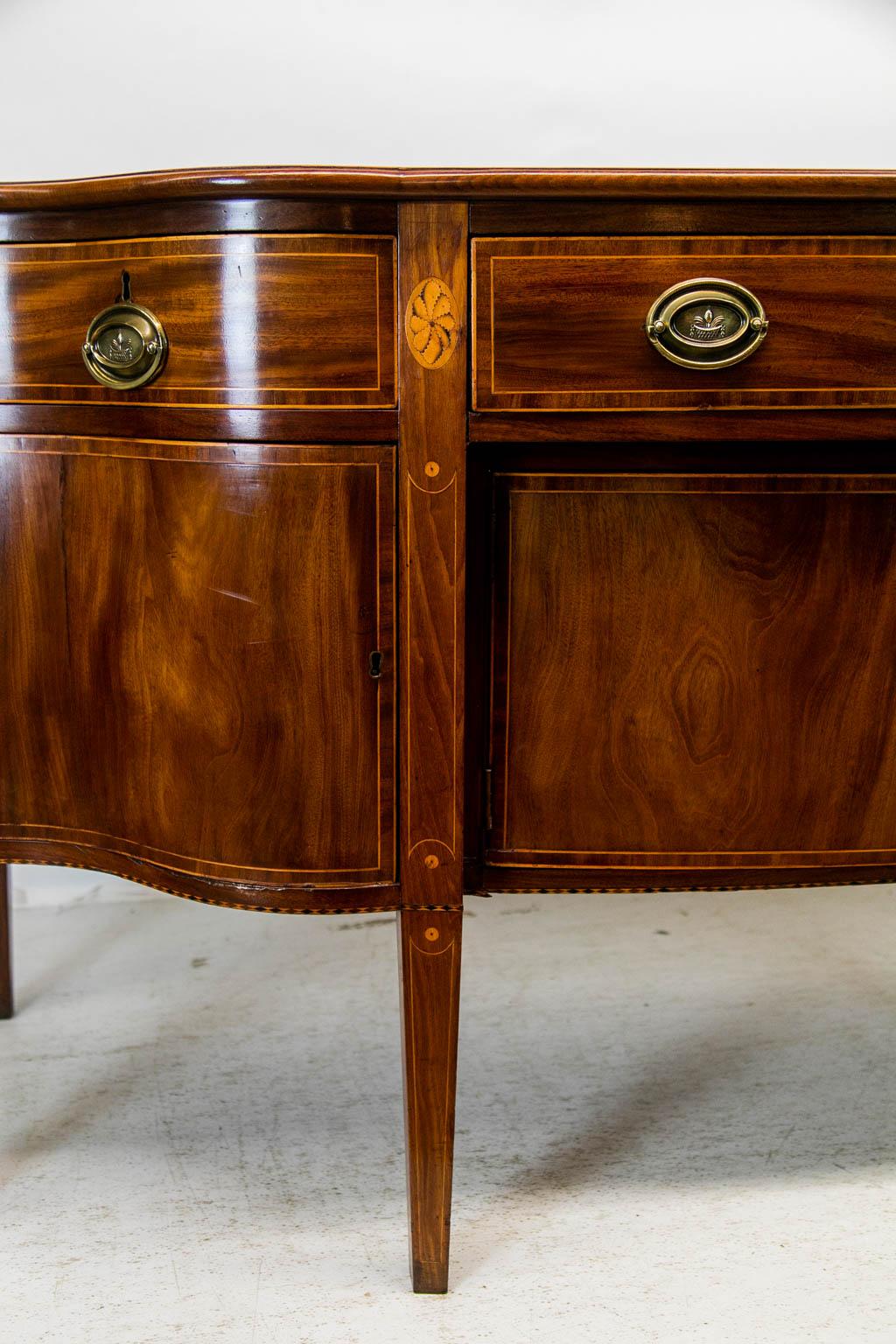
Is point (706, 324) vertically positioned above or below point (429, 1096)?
above

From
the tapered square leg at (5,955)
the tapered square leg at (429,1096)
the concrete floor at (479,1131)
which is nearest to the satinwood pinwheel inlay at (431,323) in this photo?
the tapered square leg at (429,1096)

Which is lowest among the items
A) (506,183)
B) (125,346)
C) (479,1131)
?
(479,1131)

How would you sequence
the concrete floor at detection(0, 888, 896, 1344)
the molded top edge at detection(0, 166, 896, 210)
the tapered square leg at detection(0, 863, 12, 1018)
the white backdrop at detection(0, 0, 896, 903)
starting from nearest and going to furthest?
the molded top edge at detection(0, 166, 896, 210) → the concrete floor at detection(0, 888, 896, 1344) → the tapered square leg at detection(0, 863, 12, 1018) → the white backdrop at detection(0, 0, 896, 903)

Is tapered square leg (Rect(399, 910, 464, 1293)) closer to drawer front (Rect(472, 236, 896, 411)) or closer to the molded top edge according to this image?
drawer front (Rect(472, 236, 896, 411))

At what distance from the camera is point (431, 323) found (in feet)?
3.49

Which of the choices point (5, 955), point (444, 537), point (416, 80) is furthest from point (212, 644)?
point (416, 80)

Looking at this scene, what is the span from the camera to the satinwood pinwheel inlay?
3.47 feet

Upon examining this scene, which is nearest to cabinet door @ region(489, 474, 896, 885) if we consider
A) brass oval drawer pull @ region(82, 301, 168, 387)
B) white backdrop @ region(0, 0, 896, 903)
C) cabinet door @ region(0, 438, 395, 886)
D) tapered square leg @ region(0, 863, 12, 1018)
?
cabinet door @ region(0, 438, 395, 886)

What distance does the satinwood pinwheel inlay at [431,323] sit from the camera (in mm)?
1059

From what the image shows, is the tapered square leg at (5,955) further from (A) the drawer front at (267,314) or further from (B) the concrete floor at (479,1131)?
(A) the drawer front at (267,314)

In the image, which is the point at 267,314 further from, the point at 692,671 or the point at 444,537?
the point at 692,671

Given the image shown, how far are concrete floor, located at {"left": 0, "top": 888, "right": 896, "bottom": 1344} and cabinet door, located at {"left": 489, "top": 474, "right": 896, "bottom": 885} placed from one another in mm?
350

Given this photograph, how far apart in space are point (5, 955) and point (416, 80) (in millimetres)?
1335

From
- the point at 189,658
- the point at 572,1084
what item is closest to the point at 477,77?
the point at 189,658
